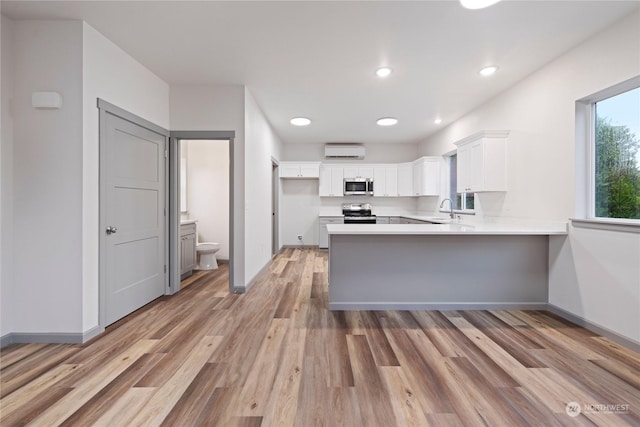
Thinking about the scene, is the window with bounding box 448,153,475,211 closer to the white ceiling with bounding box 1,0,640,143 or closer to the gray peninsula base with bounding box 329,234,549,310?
the white ceiling with bounding box 1,0,640,143

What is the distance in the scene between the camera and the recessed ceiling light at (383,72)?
127 inches

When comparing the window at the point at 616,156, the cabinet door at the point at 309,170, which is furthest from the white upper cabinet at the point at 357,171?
the window at the point at 616,156

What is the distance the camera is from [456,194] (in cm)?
568

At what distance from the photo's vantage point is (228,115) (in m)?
3.76

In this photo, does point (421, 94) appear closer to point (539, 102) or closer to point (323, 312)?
point (539, 102)

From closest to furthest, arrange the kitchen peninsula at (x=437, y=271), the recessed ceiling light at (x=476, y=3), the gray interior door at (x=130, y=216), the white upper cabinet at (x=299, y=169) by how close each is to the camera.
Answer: the recessed ceiling light at (x=476, y=3)
the gray interior door at (x=130, y=216)
the kitchen peninsula at (x=437, y=271)
the white upper cabinet at (x=299, y=169)

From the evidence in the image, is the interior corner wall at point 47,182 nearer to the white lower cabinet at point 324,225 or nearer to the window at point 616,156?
the window at point 616,156

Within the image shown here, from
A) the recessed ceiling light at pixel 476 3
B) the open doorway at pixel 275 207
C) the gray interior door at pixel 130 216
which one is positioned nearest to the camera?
the recessed ceiling light at pixel 476 3

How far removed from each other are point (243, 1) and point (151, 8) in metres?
0.71

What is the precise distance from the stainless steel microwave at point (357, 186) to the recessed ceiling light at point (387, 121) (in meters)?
1.81

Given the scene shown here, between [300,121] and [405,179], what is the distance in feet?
9.99

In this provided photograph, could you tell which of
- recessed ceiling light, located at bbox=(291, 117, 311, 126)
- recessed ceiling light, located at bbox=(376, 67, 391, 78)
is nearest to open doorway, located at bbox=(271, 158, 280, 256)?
recessed ceiling light, located at bbox=(291, 117, 311, 126)

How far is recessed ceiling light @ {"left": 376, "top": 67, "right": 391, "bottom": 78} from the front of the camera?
324 cm

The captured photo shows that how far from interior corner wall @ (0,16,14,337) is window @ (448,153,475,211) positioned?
548 cm
